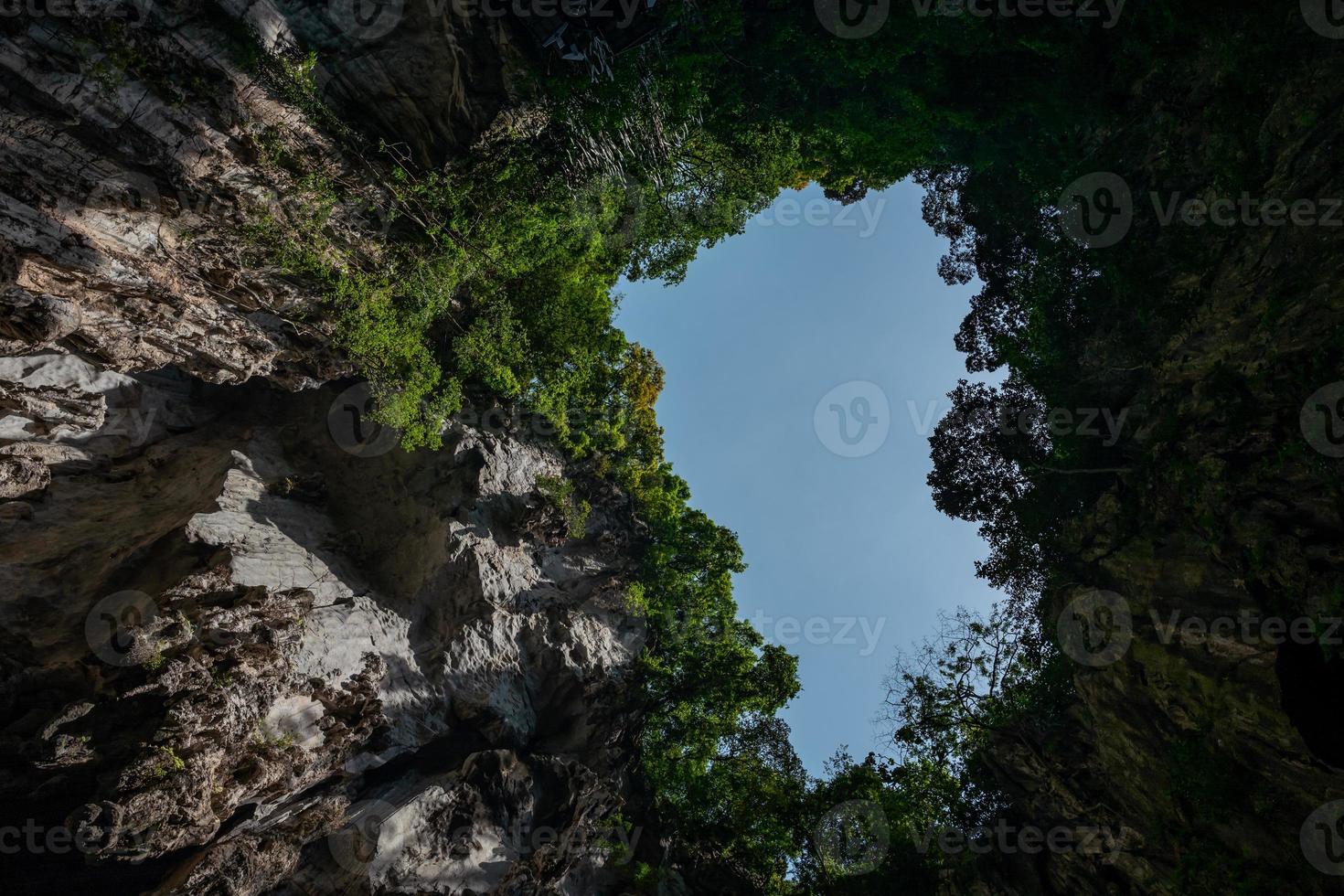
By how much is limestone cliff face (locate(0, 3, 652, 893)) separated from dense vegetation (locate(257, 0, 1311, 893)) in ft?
4.47

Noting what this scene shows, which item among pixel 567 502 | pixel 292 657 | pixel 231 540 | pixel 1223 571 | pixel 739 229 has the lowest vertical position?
pixel 292 657

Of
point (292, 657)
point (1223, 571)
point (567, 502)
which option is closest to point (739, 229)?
point (567, 502)

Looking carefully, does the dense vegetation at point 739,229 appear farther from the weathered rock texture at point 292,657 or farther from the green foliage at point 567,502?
the weathered rock texture at point 292,657

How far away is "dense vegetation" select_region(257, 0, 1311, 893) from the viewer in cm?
Result: 1396

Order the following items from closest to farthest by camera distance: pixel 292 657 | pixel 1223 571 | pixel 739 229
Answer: pixel 1223 571
pixel 292 657
pixel 739 229

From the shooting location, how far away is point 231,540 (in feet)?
41.9

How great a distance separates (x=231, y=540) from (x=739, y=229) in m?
17.0

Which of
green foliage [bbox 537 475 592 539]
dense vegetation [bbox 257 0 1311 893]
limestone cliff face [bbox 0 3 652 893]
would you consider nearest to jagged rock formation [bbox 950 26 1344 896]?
dense vegetation [bbox 257 0 1311 893]

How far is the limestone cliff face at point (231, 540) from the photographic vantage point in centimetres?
940

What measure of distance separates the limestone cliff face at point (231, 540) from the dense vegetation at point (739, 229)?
4.47 feet

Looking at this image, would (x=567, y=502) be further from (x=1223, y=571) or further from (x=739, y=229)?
(x=1223, y=571)

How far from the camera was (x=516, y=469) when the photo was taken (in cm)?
1931

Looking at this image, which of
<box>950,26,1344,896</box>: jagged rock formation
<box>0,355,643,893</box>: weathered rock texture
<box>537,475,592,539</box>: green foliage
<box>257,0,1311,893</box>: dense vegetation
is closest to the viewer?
<box>950,26,1344,896</box>: jagged rock formation

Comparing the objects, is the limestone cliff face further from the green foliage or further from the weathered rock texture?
the green foliage
